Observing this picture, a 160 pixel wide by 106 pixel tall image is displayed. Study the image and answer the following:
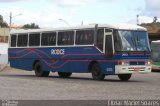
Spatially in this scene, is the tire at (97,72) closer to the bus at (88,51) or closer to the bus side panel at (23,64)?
the bus at (88,51)

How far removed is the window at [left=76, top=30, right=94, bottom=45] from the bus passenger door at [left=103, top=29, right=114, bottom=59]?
4.06 ft

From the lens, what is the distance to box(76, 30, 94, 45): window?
31.3m

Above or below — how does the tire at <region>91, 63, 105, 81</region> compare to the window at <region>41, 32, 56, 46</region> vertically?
below

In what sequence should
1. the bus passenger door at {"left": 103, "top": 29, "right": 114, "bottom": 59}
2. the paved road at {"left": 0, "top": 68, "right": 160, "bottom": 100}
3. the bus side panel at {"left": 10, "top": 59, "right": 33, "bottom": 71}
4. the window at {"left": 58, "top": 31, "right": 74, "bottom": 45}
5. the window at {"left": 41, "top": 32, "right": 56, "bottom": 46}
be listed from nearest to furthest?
the paved road at {"left": 0, "top": 68, "right": 160, "bottom": 100}
the bus passenger door at {"left": 103, "top": 29, "right": 114, "bottom": 59}
the window at {"left": 58, "top": 31, "right": 74, "bottom": 45}
the window at {"left": 41, "top": 32, "right": 56, "bottom": 46}
the bus side panel at {"left": 10, "top": 59, "right": 33, "bottom": 71}

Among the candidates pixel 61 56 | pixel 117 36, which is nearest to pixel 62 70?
pixel 61 56

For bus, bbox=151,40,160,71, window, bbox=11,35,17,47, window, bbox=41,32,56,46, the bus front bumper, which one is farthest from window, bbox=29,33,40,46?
bus, bbox=151,40,160,71

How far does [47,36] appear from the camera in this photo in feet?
116

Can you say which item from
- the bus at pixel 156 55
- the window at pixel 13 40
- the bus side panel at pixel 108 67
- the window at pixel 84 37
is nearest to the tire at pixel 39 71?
the window at pixel 13 40

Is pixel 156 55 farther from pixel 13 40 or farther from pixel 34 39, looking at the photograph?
pixel 34 39

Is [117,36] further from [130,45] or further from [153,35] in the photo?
[153,35]

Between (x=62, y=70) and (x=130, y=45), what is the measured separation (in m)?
5.82

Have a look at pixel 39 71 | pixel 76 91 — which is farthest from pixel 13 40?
pixel 76 91

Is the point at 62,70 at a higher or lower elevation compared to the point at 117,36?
lower

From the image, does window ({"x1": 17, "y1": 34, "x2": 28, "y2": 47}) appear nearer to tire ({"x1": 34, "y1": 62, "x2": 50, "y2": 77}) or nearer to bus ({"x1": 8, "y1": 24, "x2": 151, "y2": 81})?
bus ({"x1": 8, "y1": 24, "x2": 151, "y2": 81})
